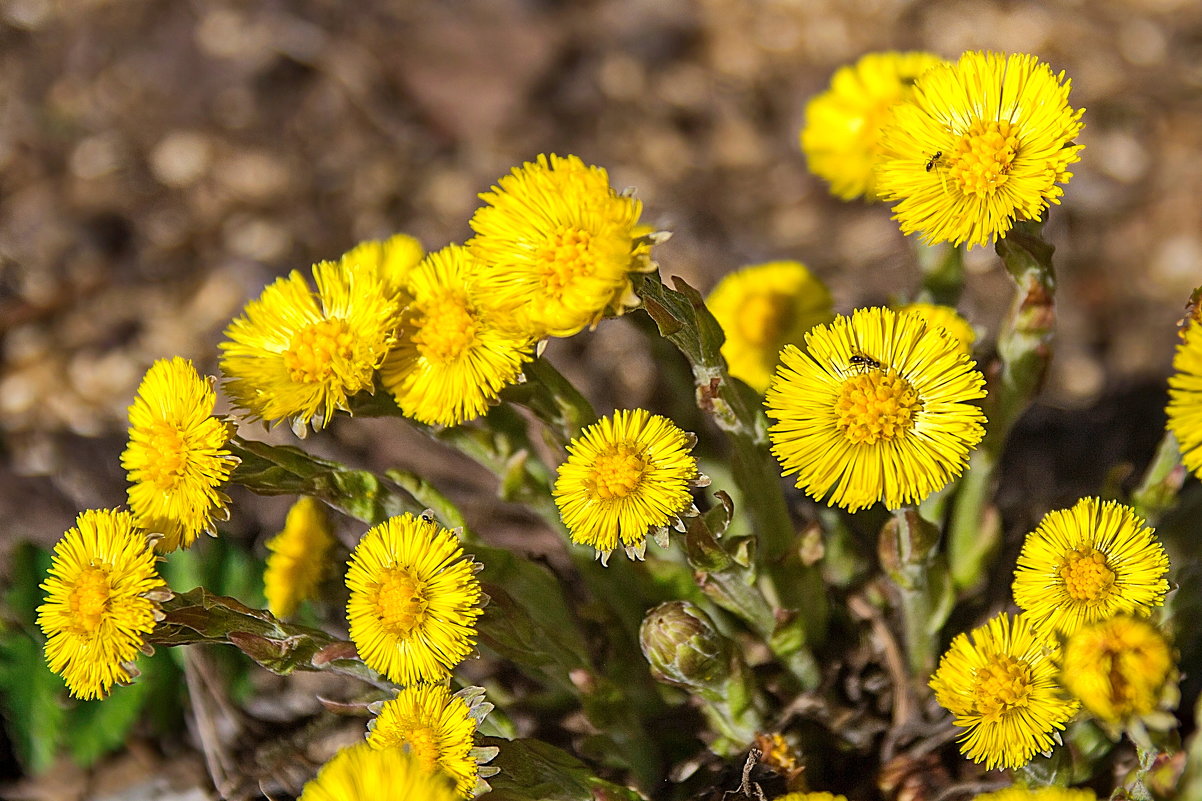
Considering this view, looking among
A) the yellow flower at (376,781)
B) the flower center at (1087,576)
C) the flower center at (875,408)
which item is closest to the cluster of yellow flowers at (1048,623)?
the flower center at (1087,576)

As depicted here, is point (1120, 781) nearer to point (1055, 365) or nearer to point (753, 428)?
point (753, 428)

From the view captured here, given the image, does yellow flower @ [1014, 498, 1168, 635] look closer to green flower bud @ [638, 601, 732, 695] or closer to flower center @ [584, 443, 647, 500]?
green flower bud @ [638, 601, 732, 695]

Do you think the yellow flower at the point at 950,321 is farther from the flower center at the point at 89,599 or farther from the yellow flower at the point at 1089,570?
the flower center at the point at 89,599

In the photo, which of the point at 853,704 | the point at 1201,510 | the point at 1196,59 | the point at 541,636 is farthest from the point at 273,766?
the point at 1196,59

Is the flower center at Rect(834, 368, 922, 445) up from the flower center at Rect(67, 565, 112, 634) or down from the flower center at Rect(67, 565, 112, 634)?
up

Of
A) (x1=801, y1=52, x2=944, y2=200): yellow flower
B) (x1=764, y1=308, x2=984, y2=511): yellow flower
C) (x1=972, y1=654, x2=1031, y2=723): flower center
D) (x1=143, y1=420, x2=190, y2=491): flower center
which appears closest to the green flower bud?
(x1=764, y1=308, x2=984, y2=511): yellow flower
